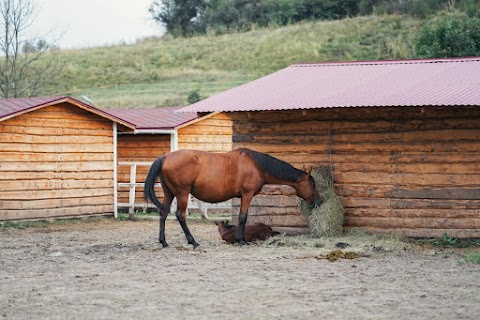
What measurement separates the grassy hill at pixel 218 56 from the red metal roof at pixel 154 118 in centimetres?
1703

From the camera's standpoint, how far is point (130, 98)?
43.8 metres

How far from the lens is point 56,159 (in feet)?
69.4

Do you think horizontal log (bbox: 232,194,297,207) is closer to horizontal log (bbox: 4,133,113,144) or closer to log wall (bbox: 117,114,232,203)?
horizontal log (bbox: 4,133,113,144)

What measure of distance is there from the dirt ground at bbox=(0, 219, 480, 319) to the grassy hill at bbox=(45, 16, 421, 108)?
2944cm

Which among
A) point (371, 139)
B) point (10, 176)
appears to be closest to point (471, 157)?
point (371, 139)

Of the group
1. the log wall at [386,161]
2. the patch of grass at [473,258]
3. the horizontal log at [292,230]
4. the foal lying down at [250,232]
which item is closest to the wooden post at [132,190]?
the log wall at [386,161]

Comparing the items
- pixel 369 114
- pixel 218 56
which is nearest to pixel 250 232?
pixel 369 114

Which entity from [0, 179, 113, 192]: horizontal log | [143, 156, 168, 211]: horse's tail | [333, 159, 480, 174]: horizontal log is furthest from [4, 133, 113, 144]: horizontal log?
[333, 159, 480, 174]: horizontal log

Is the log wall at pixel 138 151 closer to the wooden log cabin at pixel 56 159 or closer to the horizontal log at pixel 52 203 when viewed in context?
the wooden log cabin at pixel 56 159

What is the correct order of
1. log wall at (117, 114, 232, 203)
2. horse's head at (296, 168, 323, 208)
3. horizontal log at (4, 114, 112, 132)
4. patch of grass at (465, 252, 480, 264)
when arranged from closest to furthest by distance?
patch of grass at (465, 252, 480, 264) → horse's head at (296, 168, 323, 208) → horizontal log at (4, 114, 112, 132) → log wall at (117, 114, 232, 203)

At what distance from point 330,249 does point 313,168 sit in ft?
7.63

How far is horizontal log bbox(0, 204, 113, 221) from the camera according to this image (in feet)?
65.8

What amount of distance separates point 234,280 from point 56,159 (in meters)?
10.9

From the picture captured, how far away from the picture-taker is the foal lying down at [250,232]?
1535 centimetres
